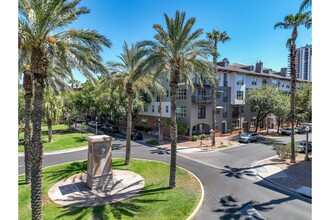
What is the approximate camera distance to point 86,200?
12203 millimetres

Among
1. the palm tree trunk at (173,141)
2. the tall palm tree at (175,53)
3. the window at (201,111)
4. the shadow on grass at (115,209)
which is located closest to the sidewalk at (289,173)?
the palm tree trunk at (173,141)

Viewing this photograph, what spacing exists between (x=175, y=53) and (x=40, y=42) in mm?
8243

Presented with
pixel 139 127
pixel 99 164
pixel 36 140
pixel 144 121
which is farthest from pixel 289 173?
pixel 139 127

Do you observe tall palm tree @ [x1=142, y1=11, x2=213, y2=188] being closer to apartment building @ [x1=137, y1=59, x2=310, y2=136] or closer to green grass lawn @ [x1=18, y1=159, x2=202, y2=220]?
green grass lawn @ [x1=18, y1=159, x2=202, y2=220]

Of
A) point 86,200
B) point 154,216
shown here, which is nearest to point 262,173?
point 154,216

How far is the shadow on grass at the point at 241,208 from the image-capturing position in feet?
34.7

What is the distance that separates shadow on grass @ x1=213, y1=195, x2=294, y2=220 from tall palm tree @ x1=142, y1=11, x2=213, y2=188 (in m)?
3.66

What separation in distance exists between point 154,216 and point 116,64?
13548 mm

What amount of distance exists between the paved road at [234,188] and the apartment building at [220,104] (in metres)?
10.9

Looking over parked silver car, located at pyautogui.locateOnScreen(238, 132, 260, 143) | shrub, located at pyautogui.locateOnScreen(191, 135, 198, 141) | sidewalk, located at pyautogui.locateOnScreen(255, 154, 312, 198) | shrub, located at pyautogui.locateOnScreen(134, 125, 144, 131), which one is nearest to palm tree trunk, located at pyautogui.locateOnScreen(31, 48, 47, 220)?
sidewalk, located at pyautogui.locateOnScreen(255, 154, 312, 198)

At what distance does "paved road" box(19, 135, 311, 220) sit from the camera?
11.0 meters

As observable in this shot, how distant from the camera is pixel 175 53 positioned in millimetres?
14414

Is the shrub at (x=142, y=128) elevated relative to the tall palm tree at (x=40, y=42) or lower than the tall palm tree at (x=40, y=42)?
lower

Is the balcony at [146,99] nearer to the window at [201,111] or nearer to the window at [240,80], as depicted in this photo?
the window at [201,111]
